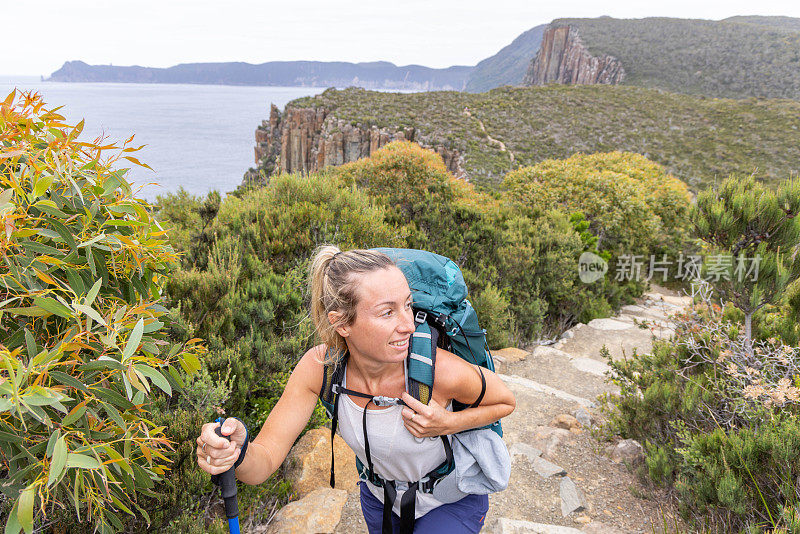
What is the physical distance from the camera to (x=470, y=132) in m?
32.8

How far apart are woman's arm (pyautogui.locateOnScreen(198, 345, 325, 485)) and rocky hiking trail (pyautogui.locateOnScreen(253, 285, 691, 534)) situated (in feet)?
4.50

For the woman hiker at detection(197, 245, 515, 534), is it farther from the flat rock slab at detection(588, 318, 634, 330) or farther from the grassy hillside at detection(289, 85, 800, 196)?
the grassy hillside at detection(289, 85, 800, 196)

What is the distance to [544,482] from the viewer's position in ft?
12.2

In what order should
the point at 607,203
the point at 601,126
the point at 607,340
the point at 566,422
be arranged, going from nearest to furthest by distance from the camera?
1. the point at 566,422
2. the point at 607,340
3. the point at 607,203
4. the point at 601,126

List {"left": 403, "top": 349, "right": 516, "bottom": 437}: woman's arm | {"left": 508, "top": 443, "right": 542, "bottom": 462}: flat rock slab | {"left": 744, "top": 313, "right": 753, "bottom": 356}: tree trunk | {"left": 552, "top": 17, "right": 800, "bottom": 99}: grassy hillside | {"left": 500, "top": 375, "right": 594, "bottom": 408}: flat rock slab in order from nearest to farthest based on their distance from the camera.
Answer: {"left": 403, "top": 349, "right": 516, "bottom": 437}: woman's arm → {"left": 744, "top": 313, "right": 753, "bottom": 356}: tree trunk → {"left": 508, "top": 443, "right": 542, "bottom": 462}: flat rock slab → {"left": 500, "top": 375, "right": 594, "bottom": 408}: flat rock slab → {"left": 552, "top": 17, "right": 800, "bottom": 99}: grassy hillside

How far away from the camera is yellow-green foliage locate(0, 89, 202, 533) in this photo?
3.56 ft

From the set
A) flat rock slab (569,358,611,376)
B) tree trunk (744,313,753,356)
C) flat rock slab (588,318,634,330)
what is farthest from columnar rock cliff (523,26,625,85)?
tree trunk (744,313,753,356)

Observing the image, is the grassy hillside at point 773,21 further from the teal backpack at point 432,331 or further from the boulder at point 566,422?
the teal backpack at point 432,331

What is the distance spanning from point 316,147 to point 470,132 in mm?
14051

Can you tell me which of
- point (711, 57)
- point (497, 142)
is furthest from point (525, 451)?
point (711, 57)

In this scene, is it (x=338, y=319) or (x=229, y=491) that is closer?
(x=229, y=491)

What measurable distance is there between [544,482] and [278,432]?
9.04 feet

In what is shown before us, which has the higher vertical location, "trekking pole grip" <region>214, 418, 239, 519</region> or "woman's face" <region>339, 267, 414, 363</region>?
"woman's face" <region>339, 267, 414, 363</region>

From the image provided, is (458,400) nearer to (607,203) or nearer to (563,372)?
(563,372)
